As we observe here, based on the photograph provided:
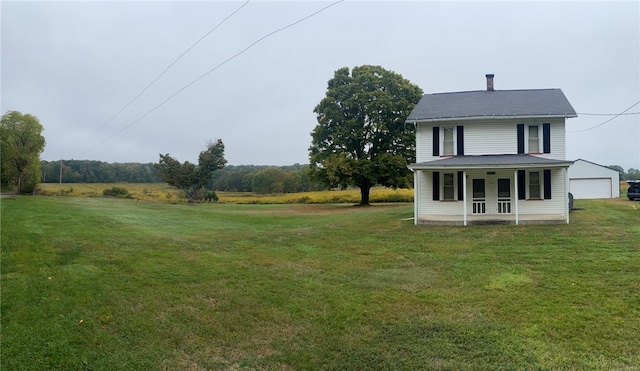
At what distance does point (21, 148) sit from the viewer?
1750 inches

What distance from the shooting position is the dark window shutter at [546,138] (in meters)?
17.8

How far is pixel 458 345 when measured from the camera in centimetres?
515

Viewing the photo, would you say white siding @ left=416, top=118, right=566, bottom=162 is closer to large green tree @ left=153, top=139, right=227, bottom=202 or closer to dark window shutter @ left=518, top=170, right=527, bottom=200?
dark window shutter @ left=518, top=170, right=527, bottom=200

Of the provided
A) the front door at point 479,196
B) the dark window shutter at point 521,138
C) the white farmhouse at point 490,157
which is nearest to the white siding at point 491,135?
the white farmhouse at point 490,157

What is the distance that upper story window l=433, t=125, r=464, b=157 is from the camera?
18.7 metres

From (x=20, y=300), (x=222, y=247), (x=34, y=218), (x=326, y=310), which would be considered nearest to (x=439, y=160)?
(x=222, y=247)

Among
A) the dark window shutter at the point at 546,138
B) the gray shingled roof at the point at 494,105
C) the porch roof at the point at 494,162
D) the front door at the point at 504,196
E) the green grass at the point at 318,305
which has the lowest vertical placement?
the green grass at the point at 318,305

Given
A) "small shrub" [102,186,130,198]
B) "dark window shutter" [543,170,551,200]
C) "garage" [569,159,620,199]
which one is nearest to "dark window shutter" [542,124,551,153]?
"dark window shutter" [543,170,551,200]

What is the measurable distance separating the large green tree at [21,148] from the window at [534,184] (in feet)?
160

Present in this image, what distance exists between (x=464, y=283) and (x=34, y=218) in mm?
16279

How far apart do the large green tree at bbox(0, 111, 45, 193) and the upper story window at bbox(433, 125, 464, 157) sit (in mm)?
44767

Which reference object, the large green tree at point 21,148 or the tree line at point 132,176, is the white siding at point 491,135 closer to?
the tree line at point 132,176

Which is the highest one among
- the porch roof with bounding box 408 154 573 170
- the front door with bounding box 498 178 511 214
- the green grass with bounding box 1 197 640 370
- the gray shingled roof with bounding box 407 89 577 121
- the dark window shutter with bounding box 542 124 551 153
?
the gray shingled roof with bounding box 407 89 577 121

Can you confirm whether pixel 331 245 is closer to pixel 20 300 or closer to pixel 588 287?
pixel 588 287
